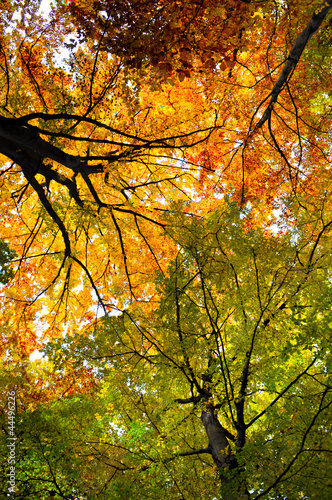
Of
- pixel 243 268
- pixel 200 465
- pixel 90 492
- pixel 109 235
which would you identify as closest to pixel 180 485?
pixel 90 492

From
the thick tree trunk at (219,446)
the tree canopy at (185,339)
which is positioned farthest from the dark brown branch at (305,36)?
the thick tree trunk at (219,446)

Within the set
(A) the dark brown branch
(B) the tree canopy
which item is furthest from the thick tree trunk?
(A) the dark brown branch

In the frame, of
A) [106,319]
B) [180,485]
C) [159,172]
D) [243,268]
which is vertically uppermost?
[159,172]

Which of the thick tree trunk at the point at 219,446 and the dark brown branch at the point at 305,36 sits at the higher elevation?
the dark brown branch at the point at 305,36

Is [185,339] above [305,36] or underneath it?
underneath

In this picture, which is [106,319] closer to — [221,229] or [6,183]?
[221,229]

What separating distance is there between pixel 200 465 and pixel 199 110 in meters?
5.91

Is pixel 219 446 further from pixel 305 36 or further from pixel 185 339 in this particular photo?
pixel 305 36

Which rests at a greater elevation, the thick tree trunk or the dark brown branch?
the dark brown branch

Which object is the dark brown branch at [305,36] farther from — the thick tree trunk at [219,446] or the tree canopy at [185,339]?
the thick tree trunk at [219,446]

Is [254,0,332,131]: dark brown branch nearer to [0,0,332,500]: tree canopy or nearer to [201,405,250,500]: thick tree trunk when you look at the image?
[0,0,332,500]: tree canopy

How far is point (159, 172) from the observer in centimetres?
647

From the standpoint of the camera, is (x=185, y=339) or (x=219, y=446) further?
(x=219, y=446)

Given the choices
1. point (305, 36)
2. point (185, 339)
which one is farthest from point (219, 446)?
point (305, 36)
